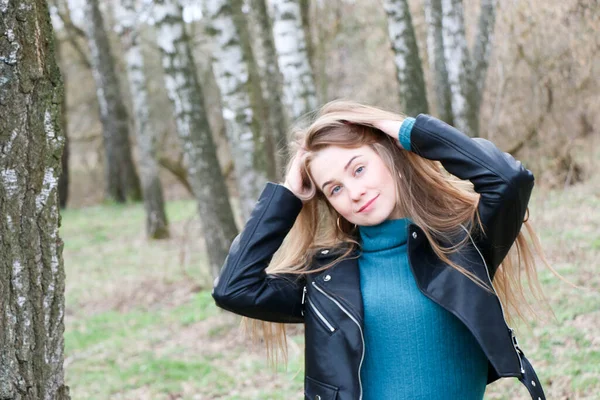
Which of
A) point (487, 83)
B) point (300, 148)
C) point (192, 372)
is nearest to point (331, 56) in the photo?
point (487, 83)

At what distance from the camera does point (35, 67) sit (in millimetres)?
2461

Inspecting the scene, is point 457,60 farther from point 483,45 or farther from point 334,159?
point 334,159

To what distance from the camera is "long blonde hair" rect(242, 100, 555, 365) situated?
2.65 metres

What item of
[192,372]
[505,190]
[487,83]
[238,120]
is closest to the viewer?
[505,190]

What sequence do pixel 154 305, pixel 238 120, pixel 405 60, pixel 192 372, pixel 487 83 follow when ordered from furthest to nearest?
1. pixel 487 83
2. pixel 154 305
3. pixel 405 60
4. pixel 238 120
5. pixel 192 372

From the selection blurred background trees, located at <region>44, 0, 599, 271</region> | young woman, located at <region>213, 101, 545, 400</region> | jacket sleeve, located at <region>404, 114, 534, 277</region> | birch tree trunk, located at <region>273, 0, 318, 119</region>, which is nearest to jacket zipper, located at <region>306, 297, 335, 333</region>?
young woman, located at <region>213, 101, 545, 400</region>

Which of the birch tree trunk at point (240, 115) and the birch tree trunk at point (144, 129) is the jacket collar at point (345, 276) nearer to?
the birch tree trunk at point (240, 115)

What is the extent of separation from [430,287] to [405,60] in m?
5.06

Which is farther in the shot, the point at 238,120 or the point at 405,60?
the point at 405,60

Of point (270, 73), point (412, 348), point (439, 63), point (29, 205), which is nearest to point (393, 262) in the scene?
point (412, 348)

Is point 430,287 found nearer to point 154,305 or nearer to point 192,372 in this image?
point 192,372

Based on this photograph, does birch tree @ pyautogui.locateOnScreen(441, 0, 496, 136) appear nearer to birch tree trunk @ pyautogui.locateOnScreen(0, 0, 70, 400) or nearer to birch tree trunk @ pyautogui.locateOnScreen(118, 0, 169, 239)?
birch tree trunk @ pyautogui.locateOnScreen(118, 0, 169, 239)

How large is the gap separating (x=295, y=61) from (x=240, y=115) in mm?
748

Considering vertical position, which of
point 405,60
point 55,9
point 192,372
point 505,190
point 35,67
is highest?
point 55,9
